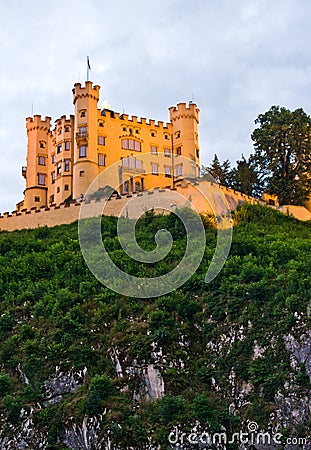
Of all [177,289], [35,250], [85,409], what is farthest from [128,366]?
[35,250]

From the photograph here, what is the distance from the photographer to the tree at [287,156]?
48.2 m

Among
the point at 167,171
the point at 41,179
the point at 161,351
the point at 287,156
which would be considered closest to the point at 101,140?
the point at 167,171

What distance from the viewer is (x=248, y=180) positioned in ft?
163

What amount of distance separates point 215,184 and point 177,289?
16.1 metres

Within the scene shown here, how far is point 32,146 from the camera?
190 feet

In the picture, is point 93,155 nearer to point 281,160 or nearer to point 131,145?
point 131,145

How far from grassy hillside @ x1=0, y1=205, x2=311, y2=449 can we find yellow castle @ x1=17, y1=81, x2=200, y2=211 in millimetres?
20738

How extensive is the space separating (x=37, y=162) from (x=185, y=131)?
12595 mm

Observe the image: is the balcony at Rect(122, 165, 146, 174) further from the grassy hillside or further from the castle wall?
the grassy hillside

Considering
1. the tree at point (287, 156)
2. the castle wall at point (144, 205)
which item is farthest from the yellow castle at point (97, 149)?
the tree at point (287, 156)

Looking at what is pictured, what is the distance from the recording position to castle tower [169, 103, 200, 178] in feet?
181

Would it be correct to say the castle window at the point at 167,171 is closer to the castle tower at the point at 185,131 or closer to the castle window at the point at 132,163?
the castle tower at the point at 185,131

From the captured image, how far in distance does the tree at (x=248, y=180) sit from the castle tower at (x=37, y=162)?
52.9ft

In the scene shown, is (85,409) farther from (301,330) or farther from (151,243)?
(151,243)
